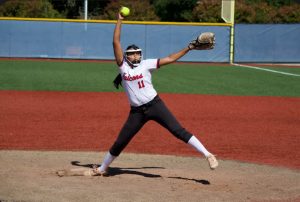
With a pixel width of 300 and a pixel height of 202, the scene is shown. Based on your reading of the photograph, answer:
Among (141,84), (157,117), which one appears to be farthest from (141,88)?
(157,117)

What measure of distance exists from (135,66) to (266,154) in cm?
367

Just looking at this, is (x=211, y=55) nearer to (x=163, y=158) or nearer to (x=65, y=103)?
(x=65, y=103)

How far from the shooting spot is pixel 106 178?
891 centimetres

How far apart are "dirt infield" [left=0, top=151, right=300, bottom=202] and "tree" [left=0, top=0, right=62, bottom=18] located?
34.4m

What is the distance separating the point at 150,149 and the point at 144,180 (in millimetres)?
2713

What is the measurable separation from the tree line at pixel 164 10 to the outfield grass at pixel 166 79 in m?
12.2

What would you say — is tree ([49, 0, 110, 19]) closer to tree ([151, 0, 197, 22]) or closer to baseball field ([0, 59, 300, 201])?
tree ([151, 0, 197, 22])

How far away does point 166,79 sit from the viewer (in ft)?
82.3

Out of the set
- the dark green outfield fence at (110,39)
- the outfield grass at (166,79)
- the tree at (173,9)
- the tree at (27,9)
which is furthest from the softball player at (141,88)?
the tree at (173,9)

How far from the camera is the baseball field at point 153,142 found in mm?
8188

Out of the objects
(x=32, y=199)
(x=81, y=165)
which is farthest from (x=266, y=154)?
(x=32, y=199)

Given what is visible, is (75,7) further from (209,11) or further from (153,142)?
(153,142)

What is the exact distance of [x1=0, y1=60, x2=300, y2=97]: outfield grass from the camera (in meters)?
21.4

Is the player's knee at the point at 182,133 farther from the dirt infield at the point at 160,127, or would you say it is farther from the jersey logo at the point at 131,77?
the dirt infield at the point at 160,127
